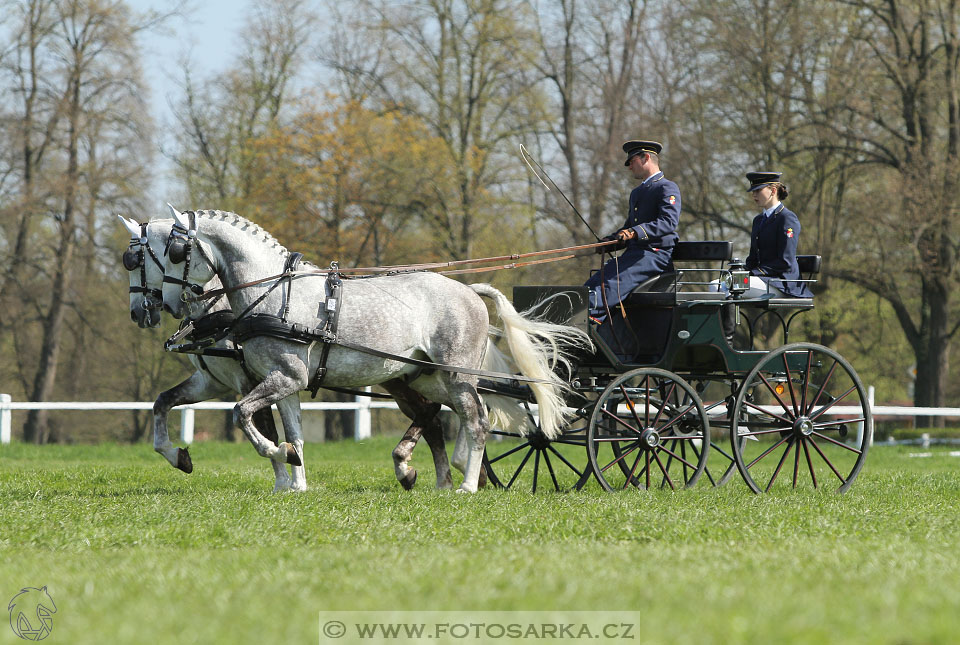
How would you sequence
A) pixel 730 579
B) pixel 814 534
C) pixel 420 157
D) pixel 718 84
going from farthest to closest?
pixel 420 157 < pixel 718 84 < pixel 814 534 < pixel 730 579

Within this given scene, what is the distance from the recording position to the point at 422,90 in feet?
97.1

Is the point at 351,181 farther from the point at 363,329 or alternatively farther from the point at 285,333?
the point at 285,333

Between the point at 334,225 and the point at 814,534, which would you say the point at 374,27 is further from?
the point at 814,534

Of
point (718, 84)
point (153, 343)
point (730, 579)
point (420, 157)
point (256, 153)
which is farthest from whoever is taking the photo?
point (153, 343)

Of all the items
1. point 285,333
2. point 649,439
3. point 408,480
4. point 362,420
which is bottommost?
point 362,420

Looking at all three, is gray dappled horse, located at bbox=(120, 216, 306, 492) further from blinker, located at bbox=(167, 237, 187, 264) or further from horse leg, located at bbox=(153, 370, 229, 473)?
blinker, located at bbox=(167, 237, 187, 264)

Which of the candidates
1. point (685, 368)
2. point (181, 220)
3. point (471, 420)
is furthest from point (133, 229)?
point (685, 368)

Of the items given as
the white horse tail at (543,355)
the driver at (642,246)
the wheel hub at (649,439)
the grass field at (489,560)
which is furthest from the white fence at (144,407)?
the wheel hub at (649,439)

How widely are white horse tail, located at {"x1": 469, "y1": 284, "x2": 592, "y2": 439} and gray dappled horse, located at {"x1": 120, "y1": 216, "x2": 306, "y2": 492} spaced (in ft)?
5.72

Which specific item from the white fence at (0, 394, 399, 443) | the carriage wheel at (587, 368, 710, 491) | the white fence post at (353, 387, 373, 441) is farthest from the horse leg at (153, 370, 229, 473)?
the white fence post at (353, 387, 373, 441)

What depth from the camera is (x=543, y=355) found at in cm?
891

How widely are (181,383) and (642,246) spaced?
145 inches

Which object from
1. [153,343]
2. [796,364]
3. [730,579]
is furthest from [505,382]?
[153,343]

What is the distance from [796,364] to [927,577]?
176 inches
